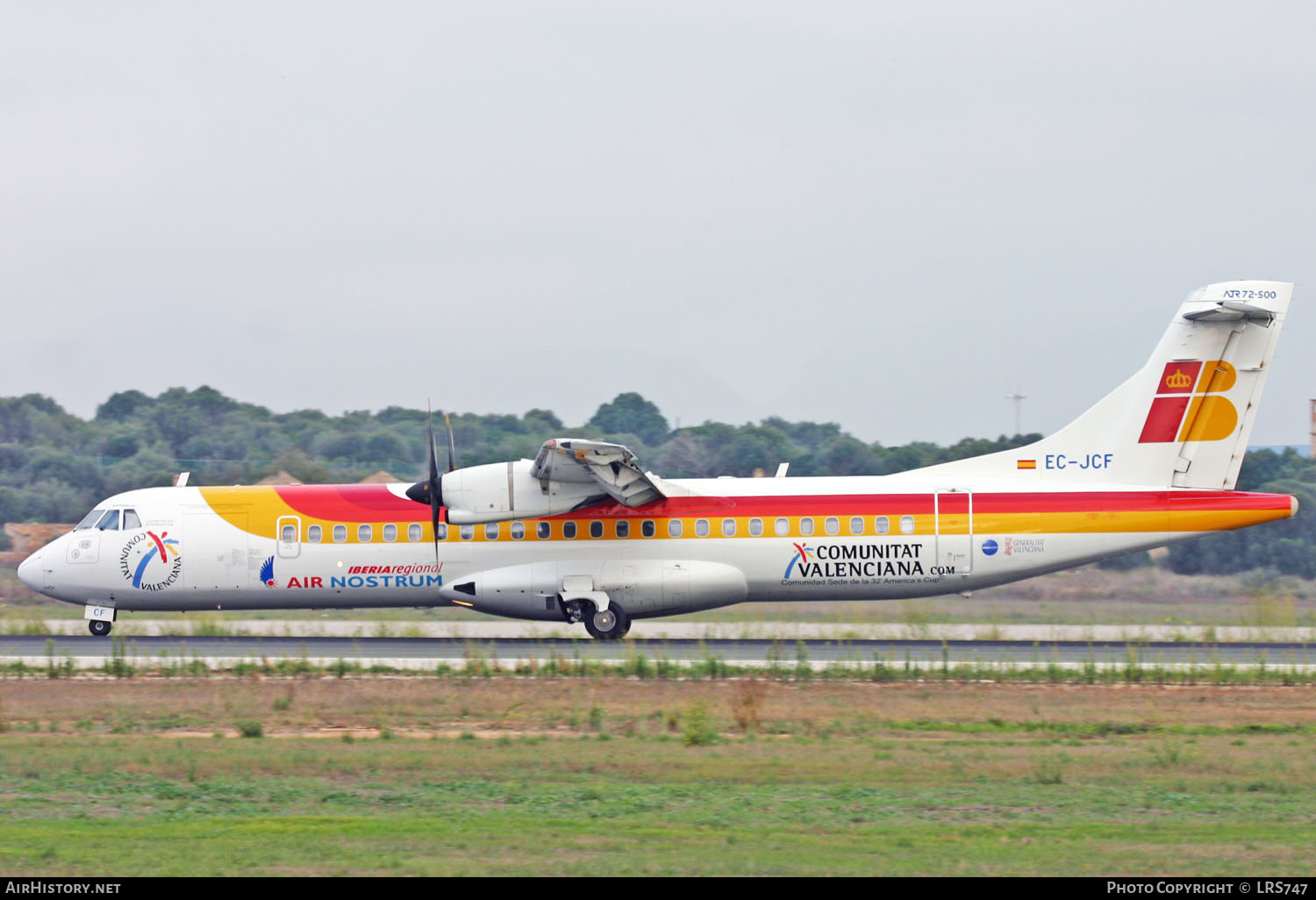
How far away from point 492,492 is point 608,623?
123 inches

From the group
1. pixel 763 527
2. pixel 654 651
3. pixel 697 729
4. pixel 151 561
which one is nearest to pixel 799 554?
pixel 763 527

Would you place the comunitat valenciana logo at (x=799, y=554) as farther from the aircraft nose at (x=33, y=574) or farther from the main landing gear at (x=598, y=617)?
the aircraft nose at (x=33, y=574)

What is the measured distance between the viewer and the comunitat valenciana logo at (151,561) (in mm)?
22531

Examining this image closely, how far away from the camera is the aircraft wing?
20.3m

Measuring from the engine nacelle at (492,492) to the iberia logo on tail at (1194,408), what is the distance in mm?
10324

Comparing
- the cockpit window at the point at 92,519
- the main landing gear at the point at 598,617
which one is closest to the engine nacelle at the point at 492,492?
the main landing gear at the point at 598,617

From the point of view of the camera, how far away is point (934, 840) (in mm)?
9188

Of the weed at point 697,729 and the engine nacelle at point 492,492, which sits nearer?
the weed at point 697,729

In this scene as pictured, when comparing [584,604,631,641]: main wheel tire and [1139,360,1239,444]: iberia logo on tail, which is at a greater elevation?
[1139,360,1239,444]: iberia logo on tail

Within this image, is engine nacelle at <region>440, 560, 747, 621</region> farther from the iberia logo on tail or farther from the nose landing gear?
the iberia logo on tail

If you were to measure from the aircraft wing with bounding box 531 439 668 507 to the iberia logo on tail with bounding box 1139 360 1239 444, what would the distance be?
8483 mm

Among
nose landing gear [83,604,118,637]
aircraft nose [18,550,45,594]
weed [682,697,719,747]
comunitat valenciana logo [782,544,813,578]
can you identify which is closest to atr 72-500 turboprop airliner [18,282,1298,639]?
comunitat valenciana logo [782,544,813,578]

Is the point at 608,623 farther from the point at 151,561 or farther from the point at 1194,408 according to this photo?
the point at 1194,408

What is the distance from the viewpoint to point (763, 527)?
72.1ft
